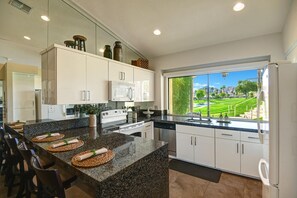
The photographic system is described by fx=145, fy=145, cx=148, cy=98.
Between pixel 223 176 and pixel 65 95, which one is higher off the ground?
pixel 65 95

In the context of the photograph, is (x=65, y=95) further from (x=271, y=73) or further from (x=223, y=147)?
(x=223, y=147)

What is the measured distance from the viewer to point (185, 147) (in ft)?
9.77

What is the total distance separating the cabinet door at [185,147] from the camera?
291cm

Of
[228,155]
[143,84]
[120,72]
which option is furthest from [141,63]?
[228,155]

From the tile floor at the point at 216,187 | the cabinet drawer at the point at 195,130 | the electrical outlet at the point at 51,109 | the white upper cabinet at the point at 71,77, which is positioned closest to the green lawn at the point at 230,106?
the cabinet drawer at the point at 195,130

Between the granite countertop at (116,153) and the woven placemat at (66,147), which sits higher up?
the woven placemat at (66,147)

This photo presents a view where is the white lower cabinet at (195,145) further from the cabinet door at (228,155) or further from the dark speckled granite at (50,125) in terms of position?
the dark speckled granite at (50,125)

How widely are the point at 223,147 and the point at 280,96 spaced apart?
58.1 inches

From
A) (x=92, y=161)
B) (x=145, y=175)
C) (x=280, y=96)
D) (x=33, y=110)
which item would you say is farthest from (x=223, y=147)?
(x=33, y=110)

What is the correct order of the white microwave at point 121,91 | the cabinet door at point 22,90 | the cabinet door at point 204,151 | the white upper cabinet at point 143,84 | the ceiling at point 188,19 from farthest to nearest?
the white upper cabinet at point 143,84, the white microwave at point 121,91, the cabinet door at point 204,151, the cabinet door at point 22,90, the ceiling at point 188,19

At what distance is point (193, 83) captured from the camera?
3699 millimetres

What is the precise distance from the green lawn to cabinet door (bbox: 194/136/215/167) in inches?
35.2

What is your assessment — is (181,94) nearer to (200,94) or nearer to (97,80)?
(200,94)

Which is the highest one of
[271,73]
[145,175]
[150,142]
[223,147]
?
[271,73]
